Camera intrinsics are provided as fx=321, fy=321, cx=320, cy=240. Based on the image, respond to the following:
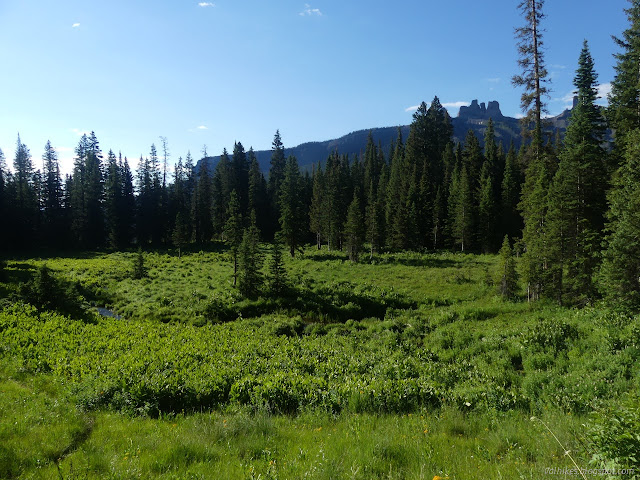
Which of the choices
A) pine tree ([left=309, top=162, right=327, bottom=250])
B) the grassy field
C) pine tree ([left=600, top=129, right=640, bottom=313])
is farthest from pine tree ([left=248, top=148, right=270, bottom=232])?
pine tree ([left=600, top=129, right=640, bottom=313])

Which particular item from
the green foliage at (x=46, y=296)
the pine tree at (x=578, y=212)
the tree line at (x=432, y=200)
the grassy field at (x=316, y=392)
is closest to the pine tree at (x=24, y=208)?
the tree line at (x=432, y=200)

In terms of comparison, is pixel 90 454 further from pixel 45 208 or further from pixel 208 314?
pixel 45 208

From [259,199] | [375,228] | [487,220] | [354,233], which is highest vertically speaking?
[259,199]

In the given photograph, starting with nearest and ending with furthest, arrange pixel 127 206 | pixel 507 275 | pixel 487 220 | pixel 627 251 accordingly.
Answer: pixel 627 251 < pixel 507 275 < pixel 487 220 < pixel 127 206

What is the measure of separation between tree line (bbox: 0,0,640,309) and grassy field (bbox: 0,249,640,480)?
4.73 metres

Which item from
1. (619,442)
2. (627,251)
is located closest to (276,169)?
(627,251)

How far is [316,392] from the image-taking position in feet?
31.8

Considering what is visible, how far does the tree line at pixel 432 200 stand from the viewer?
20.8 metres

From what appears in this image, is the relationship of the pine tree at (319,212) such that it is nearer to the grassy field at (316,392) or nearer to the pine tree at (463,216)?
the pine tree at (463,216)

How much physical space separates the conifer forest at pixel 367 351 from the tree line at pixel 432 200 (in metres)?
0.28

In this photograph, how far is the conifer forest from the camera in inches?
218

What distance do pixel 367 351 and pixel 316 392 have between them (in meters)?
7.50

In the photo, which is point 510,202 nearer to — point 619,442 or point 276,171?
point 276,171

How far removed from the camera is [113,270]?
38719 mm
